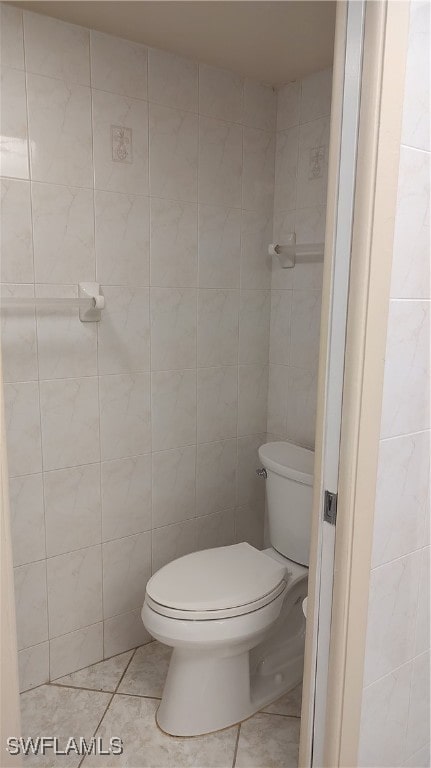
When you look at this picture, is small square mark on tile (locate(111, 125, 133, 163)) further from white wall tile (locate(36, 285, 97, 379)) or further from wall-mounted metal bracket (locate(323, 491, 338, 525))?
wall-mounted metal bracket (locate(323, 491, 338, 525))

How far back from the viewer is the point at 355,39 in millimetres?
1086

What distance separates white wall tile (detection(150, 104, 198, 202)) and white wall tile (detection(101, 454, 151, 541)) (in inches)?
38.2

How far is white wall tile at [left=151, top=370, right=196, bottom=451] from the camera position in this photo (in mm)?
2158

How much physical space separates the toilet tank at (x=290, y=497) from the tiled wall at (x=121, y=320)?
34 centimetres

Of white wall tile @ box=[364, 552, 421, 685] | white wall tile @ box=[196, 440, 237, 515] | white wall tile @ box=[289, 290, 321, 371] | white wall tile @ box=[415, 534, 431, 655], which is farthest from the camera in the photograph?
white wall tile @ box=[196, 440, 237, 515]

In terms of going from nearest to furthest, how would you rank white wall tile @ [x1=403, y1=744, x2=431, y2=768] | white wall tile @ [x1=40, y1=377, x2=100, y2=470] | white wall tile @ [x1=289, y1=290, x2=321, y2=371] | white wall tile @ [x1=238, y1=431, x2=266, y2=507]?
1. white wall tile @ [x1=403, y1=744, x2=431, y2=768]
2. white wall tile @ [x1=40, y1=377, x2=100, y2=470]
3. white wall tile @ [x1=289, y1=290, x2=321, y2=371]
4. white wall tile @ [x1=238, y1=431, x2=266, y2=507]

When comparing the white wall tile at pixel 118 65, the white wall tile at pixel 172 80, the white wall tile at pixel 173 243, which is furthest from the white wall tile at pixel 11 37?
the white wall tile at pixel 173 243

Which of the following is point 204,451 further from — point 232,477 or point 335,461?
point 335,461

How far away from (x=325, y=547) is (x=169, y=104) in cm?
156

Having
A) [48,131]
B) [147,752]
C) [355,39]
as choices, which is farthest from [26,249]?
[147,752]

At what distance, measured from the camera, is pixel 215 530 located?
→ 242cm

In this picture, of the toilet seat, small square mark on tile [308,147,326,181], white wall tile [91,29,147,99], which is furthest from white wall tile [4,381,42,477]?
small square mark on tile [308,147,326,181]

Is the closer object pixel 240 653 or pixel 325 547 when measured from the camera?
pixel 325 547

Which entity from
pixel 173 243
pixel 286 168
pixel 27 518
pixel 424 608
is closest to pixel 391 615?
pixel 424 608
